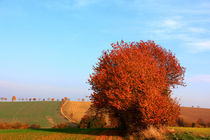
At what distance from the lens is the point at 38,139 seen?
24828 mm

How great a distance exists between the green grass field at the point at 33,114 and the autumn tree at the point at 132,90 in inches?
1600

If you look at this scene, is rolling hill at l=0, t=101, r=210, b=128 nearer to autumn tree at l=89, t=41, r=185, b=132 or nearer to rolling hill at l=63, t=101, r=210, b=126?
rolling hill at l=63, t=101, r=210, b=126

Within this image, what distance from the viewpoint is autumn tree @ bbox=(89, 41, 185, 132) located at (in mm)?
24062

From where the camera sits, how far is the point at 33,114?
77.0 meters

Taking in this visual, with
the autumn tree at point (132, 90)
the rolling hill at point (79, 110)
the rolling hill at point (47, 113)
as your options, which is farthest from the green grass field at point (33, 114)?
the autumn tree at point (132, 90)

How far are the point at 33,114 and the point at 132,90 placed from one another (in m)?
59.7

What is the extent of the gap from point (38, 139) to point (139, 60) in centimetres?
1446

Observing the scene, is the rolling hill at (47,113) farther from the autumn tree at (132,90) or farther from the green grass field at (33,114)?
the autumn tree at (132,90)

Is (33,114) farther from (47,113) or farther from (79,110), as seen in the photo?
(79,110)

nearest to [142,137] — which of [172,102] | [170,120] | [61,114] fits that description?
[170,120]

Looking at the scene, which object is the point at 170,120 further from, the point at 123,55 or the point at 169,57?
the point at 169,57

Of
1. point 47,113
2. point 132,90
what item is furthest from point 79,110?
point 132,90

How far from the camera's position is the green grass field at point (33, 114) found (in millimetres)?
68231

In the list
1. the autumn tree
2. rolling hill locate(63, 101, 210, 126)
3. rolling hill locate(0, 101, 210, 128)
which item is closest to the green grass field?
rolling hill locate(0, 101, 210, 128)
